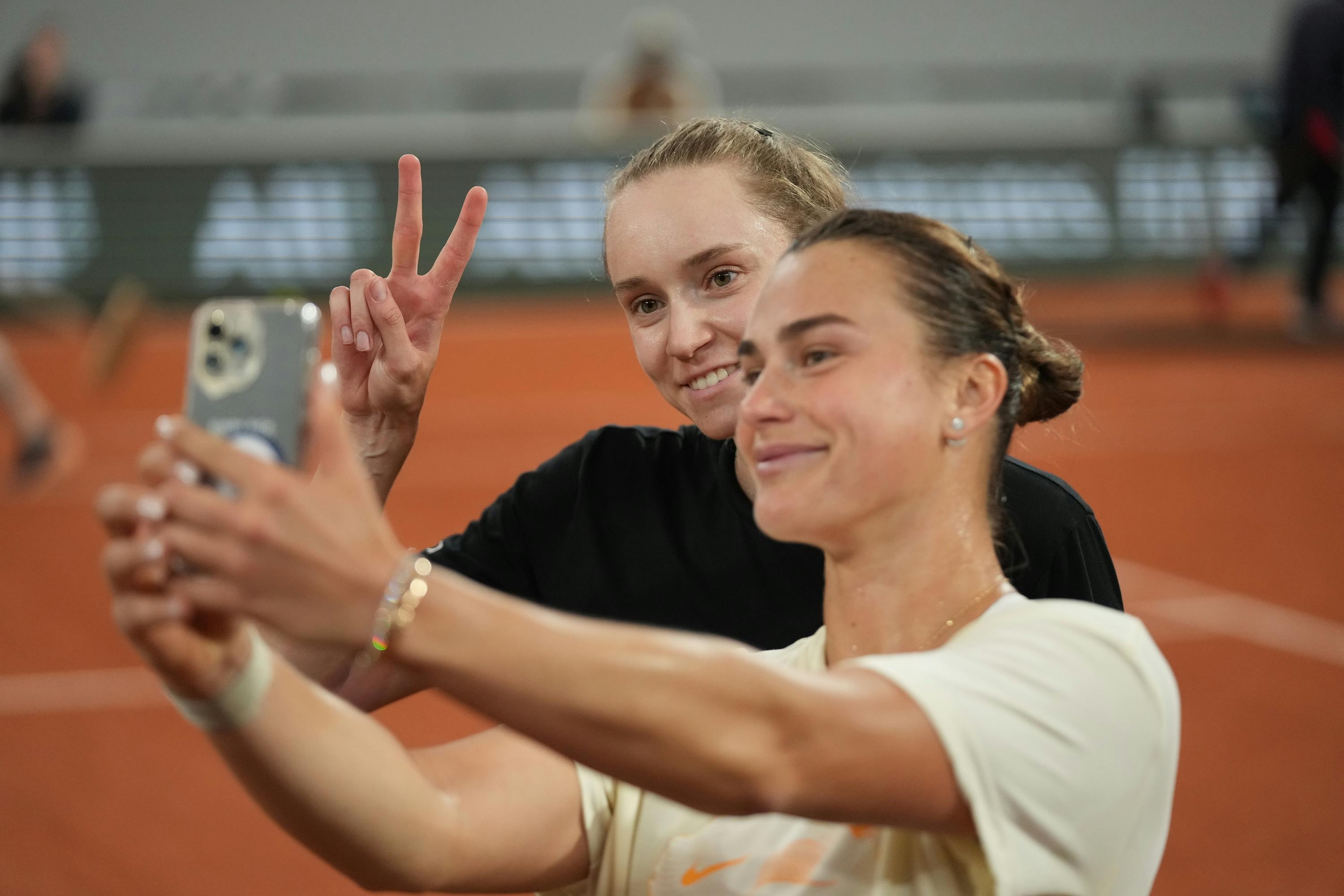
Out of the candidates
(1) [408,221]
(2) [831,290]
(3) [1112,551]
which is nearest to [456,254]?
(1) [408,221]

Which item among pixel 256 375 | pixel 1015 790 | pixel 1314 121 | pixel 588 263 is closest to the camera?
pixel 256 375

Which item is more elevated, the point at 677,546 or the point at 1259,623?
the point at 677,546

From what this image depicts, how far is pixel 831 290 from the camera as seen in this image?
1771mm

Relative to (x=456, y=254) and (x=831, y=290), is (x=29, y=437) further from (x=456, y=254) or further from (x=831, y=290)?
(x=831, y=290)

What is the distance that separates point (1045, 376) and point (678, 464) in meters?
0.81

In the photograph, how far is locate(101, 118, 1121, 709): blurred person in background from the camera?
2.47 metres

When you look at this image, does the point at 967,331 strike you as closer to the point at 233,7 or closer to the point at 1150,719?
the point at 1150,719

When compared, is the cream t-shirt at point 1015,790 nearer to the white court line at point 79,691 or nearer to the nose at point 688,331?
the nose at point 688,331

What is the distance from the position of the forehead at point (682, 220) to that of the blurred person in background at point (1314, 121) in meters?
8.78

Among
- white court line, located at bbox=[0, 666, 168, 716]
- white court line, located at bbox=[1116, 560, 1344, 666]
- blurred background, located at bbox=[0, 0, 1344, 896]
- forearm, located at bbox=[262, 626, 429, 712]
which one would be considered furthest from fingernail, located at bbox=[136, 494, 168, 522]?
white court line, located at bbox=[1116, 560, 1344, 666]

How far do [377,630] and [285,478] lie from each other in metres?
0.14

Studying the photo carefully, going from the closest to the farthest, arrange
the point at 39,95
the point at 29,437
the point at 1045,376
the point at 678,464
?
the point at 1045,376
the point at 678,464
the point at 29,437
the point at 39,95

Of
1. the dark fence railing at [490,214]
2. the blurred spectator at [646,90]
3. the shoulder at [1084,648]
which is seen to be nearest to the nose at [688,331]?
the shoulder at [1084,648]

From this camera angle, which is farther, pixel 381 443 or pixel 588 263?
pixel 588 263
